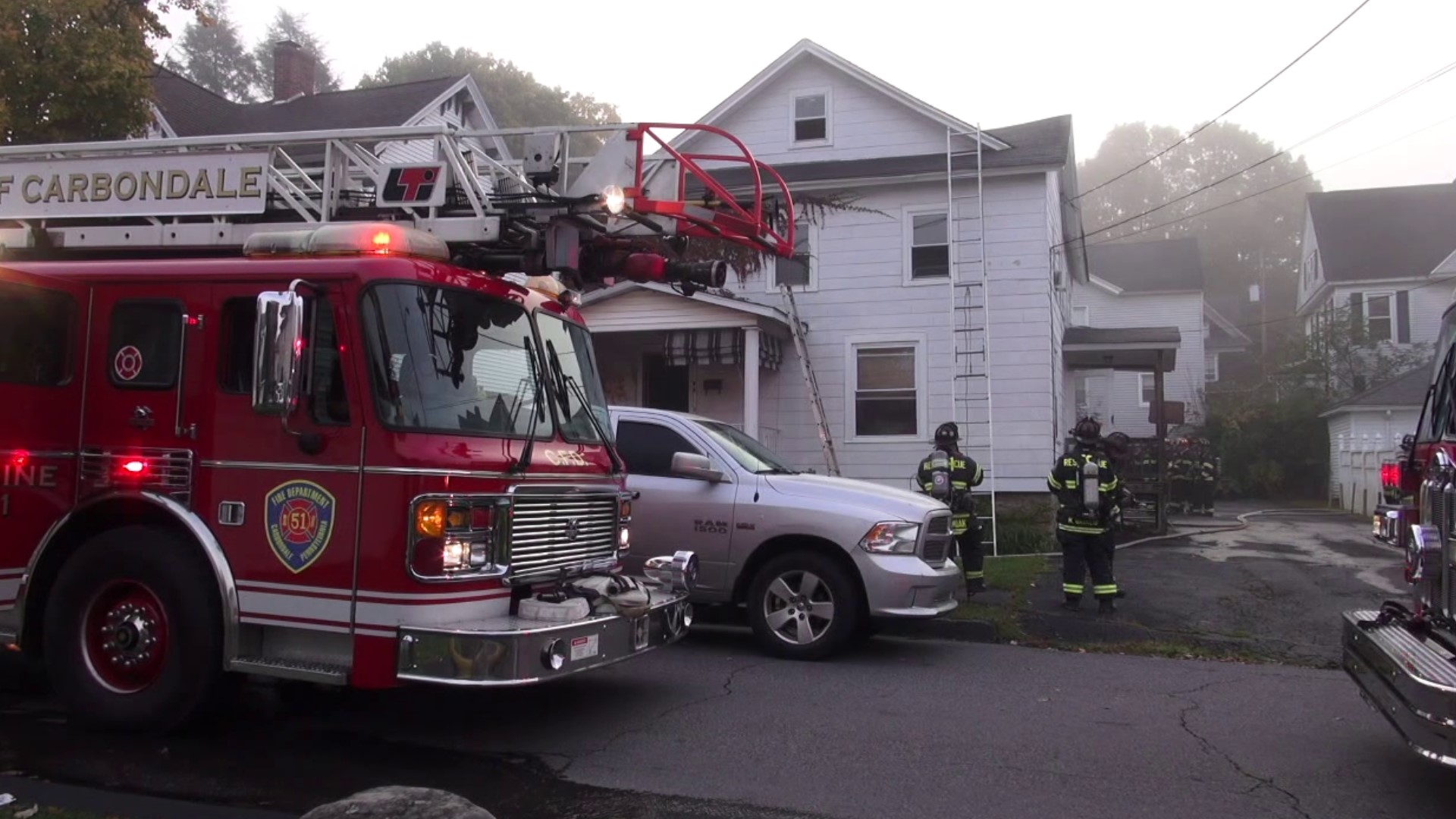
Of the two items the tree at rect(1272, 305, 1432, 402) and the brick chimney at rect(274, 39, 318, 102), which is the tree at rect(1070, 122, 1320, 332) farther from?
the brick chimney at rect(274, 39, 318, 102)

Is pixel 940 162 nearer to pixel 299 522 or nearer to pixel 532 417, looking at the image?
pixel 532 417

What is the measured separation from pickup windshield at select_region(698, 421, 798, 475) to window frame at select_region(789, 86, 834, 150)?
10090 millimetres

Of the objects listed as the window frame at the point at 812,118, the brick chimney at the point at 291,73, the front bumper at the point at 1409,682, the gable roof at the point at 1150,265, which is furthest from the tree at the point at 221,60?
the front bumper at the point at 1409,682

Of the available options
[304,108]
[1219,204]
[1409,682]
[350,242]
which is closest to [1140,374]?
[304,108]

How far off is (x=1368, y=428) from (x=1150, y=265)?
64.7ft

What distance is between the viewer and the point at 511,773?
17.3 feet

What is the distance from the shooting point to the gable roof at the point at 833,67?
17.1 metres

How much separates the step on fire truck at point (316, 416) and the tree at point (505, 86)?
40.9m

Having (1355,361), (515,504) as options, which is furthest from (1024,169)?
(1355,361)

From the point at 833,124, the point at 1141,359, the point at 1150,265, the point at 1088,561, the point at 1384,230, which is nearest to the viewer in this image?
the point at 1088,561

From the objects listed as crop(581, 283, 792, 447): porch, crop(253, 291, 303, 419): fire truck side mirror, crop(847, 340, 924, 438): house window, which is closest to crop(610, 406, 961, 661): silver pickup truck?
crop(253, 291, 303, 419): fire truck side mirror

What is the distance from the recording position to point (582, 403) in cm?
652

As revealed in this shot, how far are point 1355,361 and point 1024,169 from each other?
21.6 meters

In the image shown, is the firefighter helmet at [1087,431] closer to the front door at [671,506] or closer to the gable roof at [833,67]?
the front door at [671,506]
